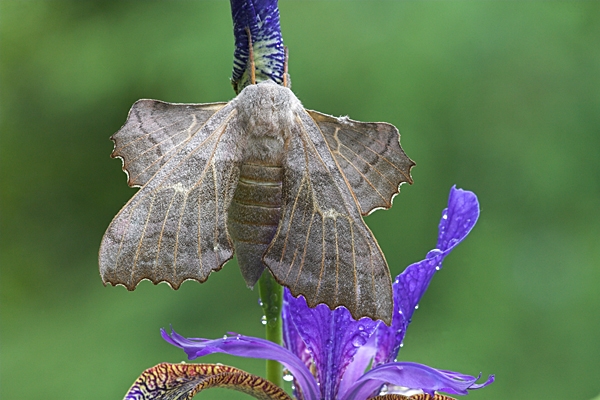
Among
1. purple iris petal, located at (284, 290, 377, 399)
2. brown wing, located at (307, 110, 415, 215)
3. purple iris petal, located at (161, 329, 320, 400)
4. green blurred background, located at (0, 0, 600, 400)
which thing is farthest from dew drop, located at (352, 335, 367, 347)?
green blurred background, located at (0, 0, 600, 400)

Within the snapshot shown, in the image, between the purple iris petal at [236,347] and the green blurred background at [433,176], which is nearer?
the purple iris petal at [236,347]

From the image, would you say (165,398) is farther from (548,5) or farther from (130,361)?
(548,5)

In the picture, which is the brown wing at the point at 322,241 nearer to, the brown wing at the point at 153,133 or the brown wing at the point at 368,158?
the brown wing at the point at 368,158

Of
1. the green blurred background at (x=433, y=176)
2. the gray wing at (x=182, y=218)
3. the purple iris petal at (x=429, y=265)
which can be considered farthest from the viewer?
the green blurred background at (x=433, y=176)

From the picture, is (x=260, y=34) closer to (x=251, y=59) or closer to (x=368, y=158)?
(x=251, y=59)

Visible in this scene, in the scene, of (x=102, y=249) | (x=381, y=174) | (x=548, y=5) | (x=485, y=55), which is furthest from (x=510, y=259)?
(x=102, y=249)

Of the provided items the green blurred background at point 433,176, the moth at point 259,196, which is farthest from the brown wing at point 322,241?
the green blurred background at point 433,176

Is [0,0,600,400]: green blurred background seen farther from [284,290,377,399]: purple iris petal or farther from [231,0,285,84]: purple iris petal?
[231,0,285,84]: purple iris petal
